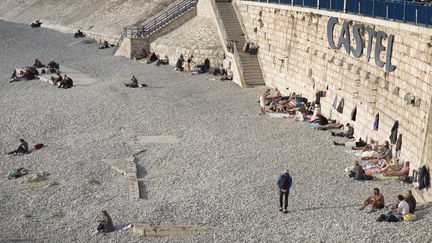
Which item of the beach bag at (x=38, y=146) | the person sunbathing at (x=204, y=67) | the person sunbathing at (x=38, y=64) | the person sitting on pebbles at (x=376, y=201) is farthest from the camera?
the person sunbathing at (x=38, y=64)

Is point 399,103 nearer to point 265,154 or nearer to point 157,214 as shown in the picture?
point 265,154

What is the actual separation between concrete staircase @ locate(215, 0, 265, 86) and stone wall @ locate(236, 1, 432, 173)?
0.41 m

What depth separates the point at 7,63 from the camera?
41094mm

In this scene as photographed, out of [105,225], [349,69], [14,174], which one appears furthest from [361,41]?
[14,174]

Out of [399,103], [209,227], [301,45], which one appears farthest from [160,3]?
[209,227]

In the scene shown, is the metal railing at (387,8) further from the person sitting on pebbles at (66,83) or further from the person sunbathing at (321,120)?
the person sitting on pebbles at (66,83)

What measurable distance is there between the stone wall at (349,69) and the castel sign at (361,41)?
0.16 metres

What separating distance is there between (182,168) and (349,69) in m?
6.69

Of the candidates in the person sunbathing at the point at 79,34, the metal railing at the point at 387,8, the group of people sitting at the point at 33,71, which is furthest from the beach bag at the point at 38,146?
the person sunbathing at the point at 79,34

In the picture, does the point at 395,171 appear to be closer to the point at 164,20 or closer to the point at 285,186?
the point at 285,186

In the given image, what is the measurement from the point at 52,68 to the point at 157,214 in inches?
839

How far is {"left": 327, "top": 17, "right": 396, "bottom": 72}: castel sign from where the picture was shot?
68.4ft

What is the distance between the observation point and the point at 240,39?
34.4 metres

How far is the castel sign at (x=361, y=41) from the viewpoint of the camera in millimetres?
20844
